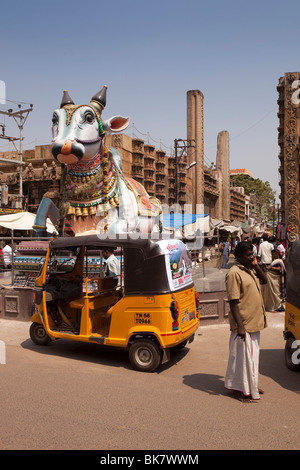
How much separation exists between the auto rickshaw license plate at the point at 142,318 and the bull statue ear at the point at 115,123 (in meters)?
6.00

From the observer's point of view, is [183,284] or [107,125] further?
[107,125]

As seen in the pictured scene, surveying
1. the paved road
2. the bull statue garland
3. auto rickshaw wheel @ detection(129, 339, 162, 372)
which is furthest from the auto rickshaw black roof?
the bull statue garland

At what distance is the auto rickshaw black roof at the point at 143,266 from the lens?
5.84 meters

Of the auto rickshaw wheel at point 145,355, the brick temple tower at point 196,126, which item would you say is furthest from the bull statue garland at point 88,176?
the brick temple tower at point 196,126

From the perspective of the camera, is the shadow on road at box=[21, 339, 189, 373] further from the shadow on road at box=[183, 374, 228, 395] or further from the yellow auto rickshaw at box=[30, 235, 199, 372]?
the shadow on road at box=[183, 374, 228, 395]

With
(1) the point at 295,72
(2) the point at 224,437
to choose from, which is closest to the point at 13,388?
(2) the point at 224,437

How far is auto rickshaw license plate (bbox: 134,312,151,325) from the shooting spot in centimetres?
583

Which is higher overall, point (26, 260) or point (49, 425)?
point (26, 260)

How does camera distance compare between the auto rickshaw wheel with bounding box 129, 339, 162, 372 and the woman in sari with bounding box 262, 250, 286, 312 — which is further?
the woman in sari with bounding box 262, 250, 286, 312

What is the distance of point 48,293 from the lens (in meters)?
7.07

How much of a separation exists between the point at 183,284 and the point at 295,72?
598 inches

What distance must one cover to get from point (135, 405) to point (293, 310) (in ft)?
8.60

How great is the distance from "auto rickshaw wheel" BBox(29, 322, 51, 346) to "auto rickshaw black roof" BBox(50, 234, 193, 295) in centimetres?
209

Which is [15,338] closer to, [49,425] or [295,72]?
[49,425]
